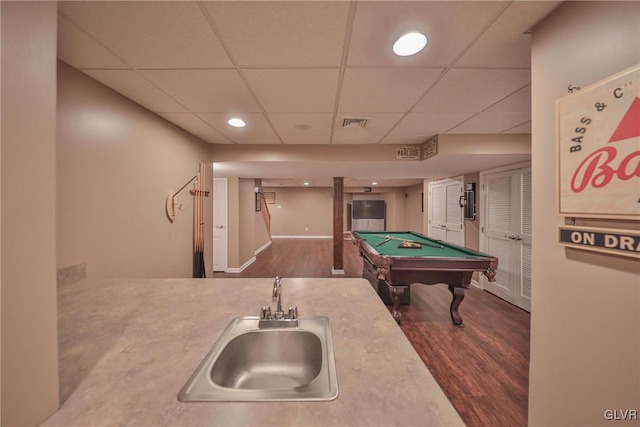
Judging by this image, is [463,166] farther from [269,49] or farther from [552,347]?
[269,49]

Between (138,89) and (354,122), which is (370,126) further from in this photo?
(138,89)

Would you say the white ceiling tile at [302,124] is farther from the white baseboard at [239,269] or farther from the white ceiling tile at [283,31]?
the white baseboard at [239,269]

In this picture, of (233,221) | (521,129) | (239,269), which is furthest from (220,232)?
(521,129)

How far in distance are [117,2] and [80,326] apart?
136cm

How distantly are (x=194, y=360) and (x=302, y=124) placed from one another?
84.8 inches

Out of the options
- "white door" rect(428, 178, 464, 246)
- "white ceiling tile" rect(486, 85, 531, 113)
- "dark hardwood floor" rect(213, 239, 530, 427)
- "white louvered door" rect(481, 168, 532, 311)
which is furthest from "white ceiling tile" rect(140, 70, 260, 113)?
"white door" rect(428, 178, 464, 246)

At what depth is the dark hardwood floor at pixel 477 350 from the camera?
166 cm

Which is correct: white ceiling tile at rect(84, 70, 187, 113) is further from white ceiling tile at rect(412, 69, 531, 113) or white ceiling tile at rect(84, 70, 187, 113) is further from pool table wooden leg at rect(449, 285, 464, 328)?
pool table wooden leg at rect(449, 285, 464, 328)

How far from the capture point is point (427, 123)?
2.40 meters

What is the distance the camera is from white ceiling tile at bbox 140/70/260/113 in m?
1.50

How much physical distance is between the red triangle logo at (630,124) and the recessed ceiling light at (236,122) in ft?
7.85

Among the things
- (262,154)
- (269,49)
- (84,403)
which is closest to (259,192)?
(262,154)

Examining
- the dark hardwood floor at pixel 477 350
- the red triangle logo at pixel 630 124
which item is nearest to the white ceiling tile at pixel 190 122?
the red triangle logo at pixel 630 124

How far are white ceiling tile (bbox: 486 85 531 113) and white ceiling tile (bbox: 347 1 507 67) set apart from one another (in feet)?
2.68
